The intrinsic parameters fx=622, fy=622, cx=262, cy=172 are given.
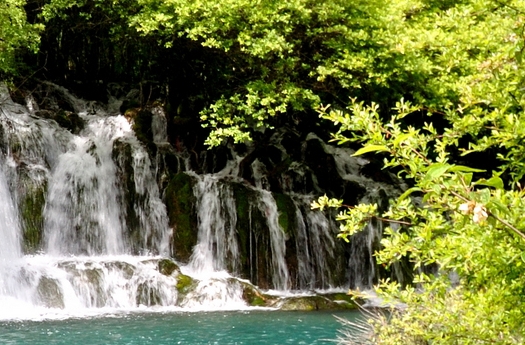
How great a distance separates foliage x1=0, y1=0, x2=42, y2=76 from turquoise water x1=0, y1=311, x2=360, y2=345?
27.3 ft

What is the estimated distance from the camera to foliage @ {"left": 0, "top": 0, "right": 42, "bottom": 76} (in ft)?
55.1

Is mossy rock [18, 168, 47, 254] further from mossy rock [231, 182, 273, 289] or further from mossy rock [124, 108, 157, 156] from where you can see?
mossy rock [231, 182, 273, 289]

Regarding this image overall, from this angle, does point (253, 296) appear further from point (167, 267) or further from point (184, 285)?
point (167, 267)

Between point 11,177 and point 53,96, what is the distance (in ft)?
24.5

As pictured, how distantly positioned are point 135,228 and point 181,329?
7.20 meters

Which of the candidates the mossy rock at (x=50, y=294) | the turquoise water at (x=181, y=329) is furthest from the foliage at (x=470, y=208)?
the mossy rock at (x=50, y=294)

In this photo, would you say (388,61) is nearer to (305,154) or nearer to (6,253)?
(305,154)

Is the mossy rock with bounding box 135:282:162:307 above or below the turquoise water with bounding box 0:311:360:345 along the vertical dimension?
above

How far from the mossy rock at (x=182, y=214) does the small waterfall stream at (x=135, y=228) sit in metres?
0.10

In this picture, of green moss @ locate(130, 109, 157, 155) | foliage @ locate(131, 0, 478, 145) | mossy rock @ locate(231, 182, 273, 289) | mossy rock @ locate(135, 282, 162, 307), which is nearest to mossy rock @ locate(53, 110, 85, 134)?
green moss @ locate(130, 109, 157, 155)

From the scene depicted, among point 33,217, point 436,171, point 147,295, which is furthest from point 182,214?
point 436,171

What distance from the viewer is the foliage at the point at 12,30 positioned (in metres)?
16.8

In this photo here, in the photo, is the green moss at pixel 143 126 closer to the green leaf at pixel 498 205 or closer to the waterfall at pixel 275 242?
the waterfall at pixel 275 242

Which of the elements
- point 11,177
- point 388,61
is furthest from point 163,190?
point 388,61
